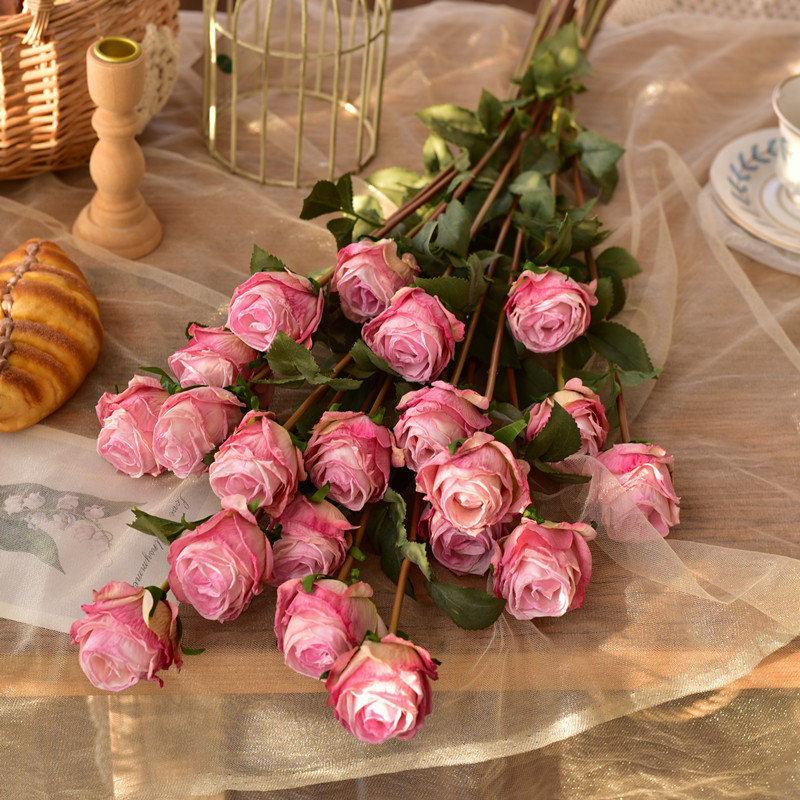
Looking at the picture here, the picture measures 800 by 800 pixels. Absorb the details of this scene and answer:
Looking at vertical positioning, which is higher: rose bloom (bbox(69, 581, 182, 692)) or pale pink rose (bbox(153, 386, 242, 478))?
pale pink rose (bbox(153, 386, 242, 478))

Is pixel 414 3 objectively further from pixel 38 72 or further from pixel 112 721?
pixel 112 721

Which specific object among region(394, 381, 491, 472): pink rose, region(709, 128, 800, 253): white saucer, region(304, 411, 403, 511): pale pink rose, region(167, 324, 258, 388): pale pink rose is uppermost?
region(394, 381, 491, 472): pink rose

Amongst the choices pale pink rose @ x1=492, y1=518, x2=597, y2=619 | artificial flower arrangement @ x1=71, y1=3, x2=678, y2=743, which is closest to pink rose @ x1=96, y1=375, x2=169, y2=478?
artificial flower arrangement @ x1=71, y1=3, x2=678, y2=743

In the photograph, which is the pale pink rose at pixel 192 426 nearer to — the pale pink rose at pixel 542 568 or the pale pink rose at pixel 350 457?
the pale pink rose at pixel 350 457

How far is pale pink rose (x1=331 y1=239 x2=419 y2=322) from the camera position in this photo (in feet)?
1.96

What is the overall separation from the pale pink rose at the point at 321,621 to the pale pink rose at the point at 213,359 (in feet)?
0.52

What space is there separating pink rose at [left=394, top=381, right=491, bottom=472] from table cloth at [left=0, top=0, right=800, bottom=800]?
10 cm

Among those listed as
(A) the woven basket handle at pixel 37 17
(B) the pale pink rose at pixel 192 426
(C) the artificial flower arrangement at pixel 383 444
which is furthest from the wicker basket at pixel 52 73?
(B) the pale pink rose at pixel 192 426

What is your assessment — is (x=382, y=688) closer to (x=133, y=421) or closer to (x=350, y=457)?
(x=350, y=457)

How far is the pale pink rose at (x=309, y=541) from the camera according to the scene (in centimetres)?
49

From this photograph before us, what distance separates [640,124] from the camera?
0.96m

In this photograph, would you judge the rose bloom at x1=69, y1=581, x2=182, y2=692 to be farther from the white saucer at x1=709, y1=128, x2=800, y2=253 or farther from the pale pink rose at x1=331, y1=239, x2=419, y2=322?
the white saucer at x1=709, y1=128, x2=800, y2=253

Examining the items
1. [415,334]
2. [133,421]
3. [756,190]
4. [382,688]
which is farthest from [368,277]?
[756,190]

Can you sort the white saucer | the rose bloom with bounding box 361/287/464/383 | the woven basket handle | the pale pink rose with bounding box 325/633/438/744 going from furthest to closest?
the white saucer < the woven basket handle < the rose bloom with bounding box 361/287/464/383 < the pale pink rose with bounding box 325/633/438/744
